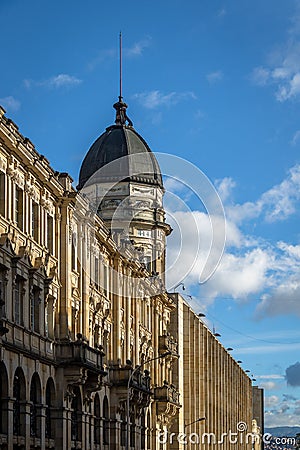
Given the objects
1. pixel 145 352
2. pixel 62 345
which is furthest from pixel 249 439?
pixel 62 345

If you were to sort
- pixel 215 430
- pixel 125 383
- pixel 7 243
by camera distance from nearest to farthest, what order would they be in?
pixel 7 243 < pixel 125 383 < pixel 215 430

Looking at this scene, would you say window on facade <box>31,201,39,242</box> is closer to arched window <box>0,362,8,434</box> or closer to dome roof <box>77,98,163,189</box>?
arched window <box>0,362,8,434</box>

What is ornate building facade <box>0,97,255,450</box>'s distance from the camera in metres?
57.2

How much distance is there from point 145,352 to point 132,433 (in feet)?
30.6

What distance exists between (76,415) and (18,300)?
13586 millimetres

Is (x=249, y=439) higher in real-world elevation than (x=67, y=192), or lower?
lower

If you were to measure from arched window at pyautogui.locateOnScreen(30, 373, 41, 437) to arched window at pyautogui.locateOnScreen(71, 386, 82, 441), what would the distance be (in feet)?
21.9

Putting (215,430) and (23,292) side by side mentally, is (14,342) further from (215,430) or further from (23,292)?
(215,430)

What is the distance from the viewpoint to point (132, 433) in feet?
291

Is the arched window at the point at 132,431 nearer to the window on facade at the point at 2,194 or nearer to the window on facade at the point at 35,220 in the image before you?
the window on facade at the point at 35,220

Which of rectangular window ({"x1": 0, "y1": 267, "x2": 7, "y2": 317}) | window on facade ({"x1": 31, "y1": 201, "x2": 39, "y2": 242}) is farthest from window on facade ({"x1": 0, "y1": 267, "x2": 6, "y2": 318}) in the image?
window on facade ({"x1": 31, "y1": 201, "x2": 39, "y2": 242})

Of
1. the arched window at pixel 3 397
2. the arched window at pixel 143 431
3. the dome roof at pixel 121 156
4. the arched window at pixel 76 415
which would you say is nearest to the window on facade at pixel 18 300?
the arched window at pixel 3 397

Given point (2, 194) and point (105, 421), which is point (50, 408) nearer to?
point (2, 194)

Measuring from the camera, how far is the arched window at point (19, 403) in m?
56.8
